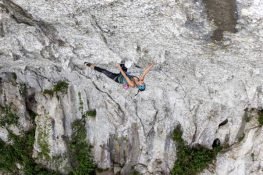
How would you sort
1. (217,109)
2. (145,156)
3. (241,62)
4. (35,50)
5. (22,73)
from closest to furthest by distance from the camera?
(241,62) < (35,50) < (217,109) < (22,73) < (145,156)

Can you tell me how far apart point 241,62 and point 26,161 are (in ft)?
33.5

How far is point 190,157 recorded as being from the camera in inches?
508

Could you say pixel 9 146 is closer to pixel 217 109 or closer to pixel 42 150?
pixel 42 150

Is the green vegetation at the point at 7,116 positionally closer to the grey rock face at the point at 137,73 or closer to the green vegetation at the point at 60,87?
the grey rock face at the point at 137,73

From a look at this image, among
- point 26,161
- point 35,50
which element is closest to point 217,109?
point 35,50

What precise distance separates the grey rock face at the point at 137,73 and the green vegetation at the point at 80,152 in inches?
12.0

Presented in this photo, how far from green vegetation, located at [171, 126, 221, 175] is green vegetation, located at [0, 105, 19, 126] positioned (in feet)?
22.5

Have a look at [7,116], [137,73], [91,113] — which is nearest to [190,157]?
[91,113]

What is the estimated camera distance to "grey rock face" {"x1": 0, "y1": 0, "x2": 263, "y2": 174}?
6902 millimetres

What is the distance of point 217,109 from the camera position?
11.6m

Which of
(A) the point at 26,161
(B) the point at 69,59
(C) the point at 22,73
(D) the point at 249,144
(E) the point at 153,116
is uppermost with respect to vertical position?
(B) the point at 69,59

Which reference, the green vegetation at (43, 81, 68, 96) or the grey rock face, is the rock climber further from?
the green vegetation at (43, 81, 68, 96)

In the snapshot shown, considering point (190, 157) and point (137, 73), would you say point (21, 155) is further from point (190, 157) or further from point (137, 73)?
point (190, 157)

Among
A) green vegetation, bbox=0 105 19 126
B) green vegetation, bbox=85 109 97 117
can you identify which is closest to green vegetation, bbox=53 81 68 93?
green vegetation, bbox=85 109 97 117
